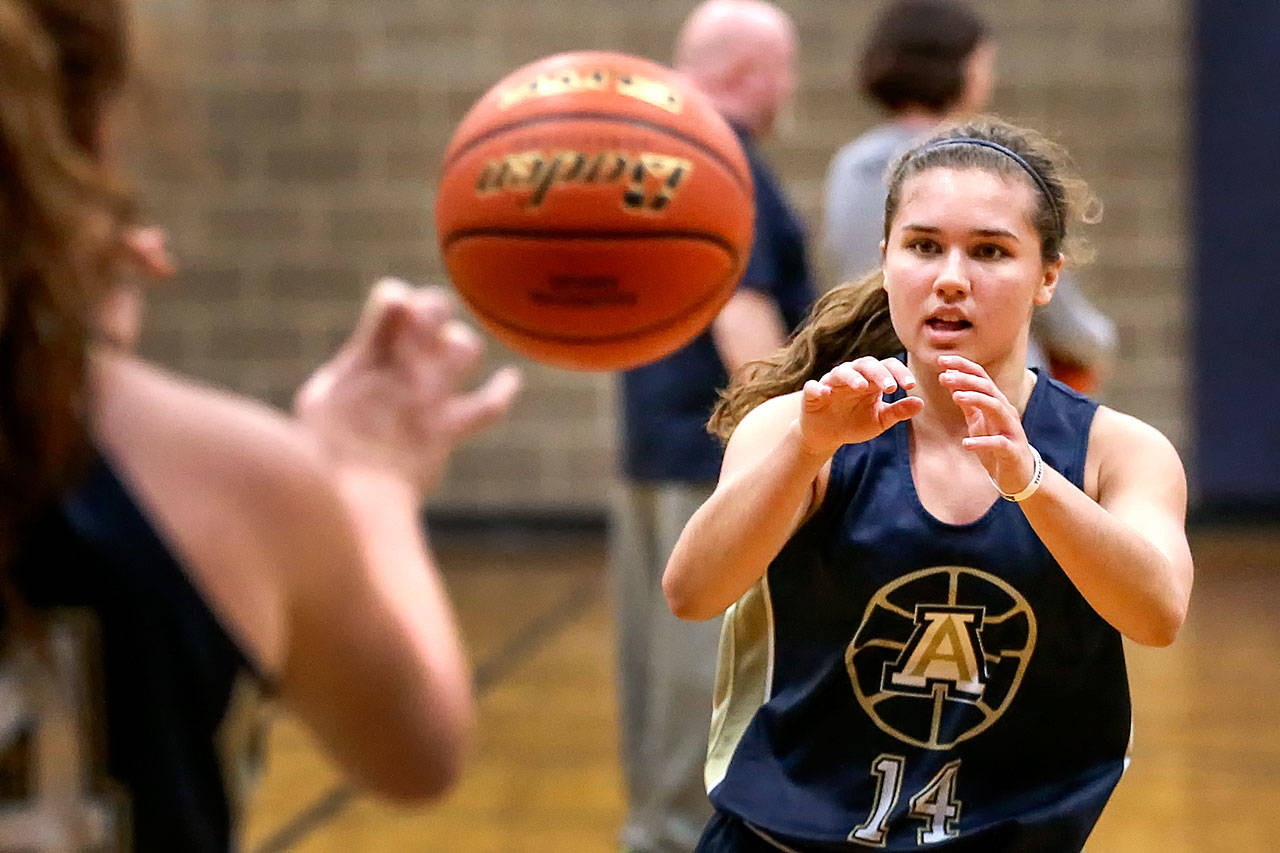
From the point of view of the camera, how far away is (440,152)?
25.1ft

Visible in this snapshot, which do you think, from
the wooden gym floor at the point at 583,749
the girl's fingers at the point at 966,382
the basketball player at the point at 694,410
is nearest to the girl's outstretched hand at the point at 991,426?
the girl's fingers at the point at 966,382

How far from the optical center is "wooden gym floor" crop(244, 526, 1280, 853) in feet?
10.8

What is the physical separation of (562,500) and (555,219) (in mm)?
7068

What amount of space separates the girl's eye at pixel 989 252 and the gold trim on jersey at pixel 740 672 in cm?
20

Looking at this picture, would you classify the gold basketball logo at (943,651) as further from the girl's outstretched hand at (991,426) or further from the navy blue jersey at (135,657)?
the navy blue jersey at (135,657)

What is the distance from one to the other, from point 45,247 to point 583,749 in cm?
375

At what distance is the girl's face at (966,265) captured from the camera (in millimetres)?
671

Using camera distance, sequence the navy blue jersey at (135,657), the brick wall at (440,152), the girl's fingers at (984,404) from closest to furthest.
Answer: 1. the girl's fingers at (984,404)
2. the navy blue jersey at (135,657)
3. the brick wall at (440,152)

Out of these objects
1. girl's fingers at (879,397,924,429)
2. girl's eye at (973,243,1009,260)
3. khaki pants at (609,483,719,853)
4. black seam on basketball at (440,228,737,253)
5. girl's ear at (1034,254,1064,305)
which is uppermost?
girl's eye at (973,243,1009,260)

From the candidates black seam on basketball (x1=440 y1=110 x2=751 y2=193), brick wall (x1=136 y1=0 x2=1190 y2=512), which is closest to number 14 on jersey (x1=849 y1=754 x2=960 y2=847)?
black seam on basketball (x1=440 y1=110 x2=751 y2=193)

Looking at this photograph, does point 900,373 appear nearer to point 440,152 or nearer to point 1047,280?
point 1047,280

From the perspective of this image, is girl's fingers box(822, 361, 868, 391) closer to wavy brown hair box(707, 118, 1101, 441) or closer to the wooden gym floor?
wavy brown hair box(707, 118, 1101, 441)

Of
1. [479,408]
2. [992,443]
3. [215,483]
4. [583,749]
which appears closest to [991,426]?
[992,443]

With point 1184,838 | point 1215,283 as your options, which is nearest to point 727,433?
point 1184,838
